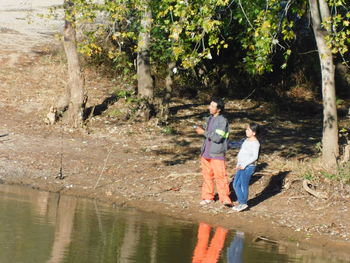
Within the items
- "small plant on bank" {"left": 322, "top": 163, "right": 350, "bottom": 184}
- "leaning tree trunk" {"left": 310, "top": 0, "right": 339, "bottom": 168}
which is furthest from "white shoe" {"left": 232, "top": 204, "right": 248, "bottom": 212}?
"leaning tree trunk" {"left": 310, "top": 0, "right": 339, "bottom": 168}

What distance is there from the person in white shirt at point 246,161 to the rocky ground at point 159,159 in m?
0.38

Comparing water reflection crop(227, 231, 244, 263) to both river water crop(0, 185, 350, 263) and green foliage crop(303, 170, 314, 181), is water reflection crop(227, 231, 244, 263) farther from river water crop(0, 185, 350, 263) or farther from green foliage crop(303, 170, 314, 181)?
green foliage crop(303, 170, 314, 181)

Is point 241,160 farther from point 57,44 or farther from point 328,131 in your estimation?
point 57,44

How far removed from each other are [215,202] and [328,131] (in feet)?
9.21

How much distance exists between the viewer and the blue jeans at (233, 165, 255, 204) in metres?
13.2

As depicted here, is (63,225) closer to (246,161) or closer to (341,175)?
(246,161)

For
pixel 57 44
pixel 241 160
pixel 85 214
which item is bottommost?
pixel 85 214

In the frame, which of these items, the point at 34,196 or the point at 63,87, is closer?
the point at 34,196

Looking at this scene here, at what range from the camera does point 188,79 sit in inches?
965

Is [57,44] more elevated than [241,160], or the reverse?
[57,44]

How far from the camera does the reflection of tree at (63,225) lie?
1007 cm

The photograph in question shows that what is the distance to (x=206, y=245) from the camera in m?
11.2

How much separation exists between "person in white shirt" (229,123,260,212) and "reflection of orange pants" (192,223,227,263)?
90 centimetres

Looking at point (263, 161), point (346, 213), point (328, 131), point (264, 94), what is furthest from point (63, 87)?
point (346, 213)
